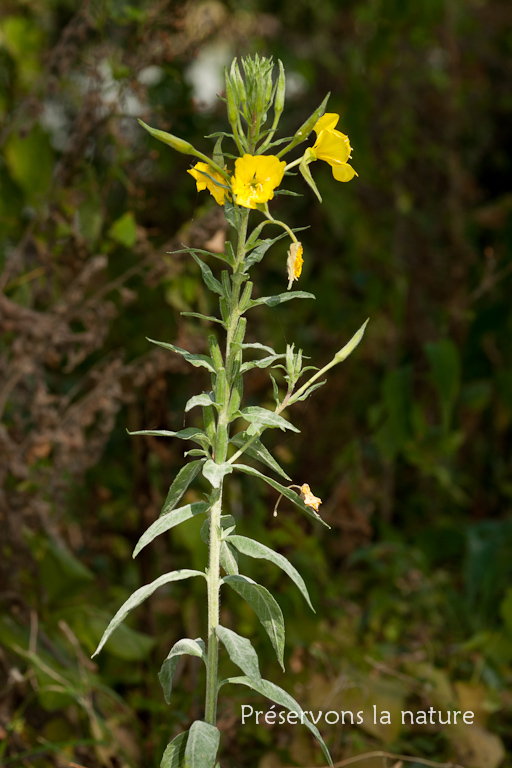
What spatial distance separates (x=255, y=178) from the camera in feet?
2.43

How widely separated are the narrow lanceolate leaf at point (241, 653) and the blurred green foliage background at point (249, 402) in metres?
0.62

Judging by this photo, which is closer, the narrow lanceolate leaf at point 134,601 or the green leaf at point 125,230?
the narrow lanceolate leaf at point 134,601

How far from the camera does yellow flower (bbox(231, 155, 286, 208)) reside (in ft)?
2.40

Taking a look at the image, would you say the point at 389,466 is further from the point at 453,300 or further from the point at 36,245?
the point at 36,245

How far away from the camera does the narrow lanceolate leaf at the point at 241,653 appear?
0.72 m

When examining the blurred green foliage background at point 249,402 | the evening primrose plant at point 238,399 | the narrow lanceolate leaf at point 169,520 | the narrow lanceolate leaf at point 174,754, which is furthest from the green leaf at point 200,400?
the blurred green foliage background at point 249,402

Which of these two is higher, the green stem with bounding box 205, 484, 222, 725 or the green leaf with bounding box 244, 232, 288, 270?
the green leaf with bounding box 244, 232, 288, 270

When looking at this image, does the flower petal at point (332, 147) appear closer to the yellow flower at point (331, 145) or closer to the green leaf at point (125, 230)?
the yellow flower at point (331, 145)

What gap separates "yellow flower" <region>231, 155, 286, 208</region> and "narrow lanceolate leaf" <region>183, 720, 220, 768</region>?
1.72 feet

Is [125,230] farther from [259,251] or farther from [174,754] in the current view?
[174,754]

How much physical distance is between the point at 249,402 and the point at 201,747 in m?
1.76

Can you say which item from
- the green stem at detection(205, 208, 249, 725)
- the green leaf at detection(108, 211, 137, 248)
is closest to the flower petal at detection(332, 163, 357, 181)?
the green stem at detection(205, 208, 249, 725)

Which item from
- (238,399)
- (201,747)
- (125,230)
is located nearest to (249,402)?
(125,230)

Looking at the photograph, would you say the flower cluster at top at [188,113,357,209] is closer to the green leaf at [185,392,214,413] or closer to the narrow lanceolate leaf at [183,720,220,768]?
the green leaf at [185,392,214,413]
